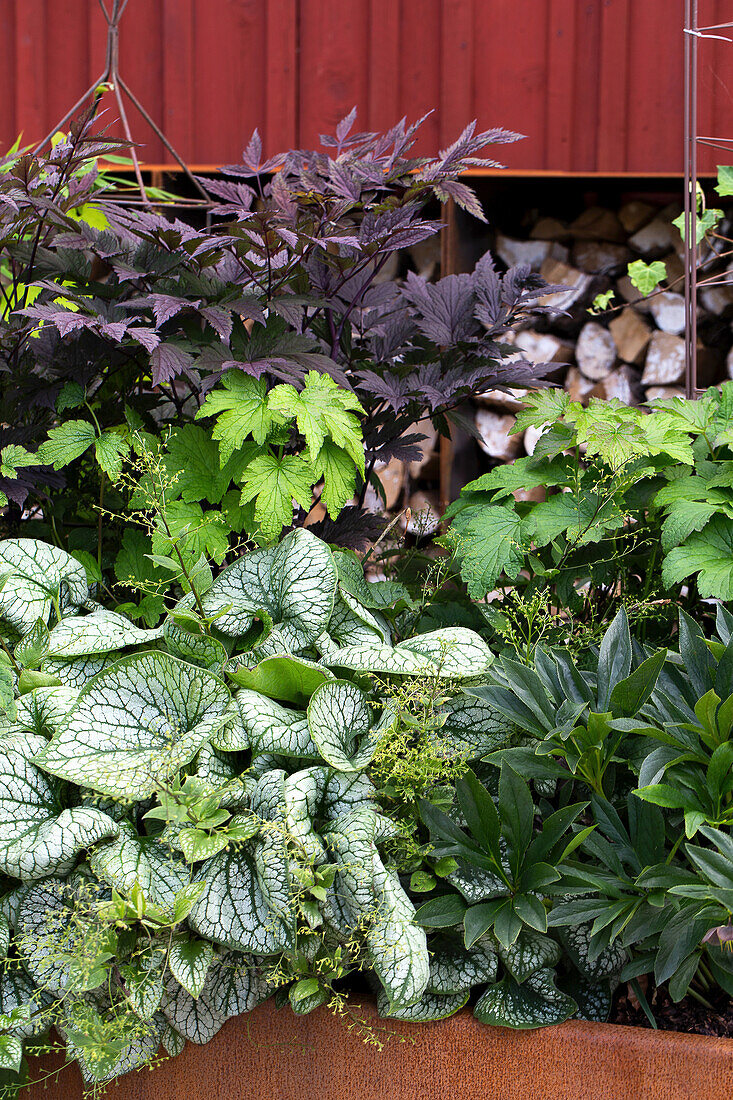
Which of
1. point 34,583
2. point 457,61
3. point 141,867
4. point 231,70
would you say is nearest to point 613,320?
point 457,61

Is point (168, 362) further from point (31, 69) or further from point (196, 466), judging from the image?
point (31, 69)

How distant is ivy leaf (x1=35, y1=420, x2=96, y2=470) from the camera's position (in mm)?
1213

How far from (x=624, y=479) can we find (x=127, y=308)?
807 millimetres

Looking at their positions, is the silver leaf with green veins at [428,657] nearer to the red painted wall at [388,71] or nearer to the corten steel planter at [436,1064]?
the corten steel planter at [436,1064]

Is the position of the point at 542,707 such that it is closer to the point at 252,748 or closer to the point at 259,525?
the point at 252,748

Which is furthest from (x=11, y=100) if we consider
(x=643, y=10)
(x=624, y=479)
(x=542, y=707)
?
(x=542, y=707)

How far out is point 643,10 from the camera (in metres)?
2.64

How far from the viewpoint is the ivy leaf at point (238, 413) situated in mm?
1161

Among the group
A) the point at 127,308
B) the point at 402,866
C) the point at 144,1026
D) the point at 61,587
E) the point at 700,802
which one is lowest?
the point at 144,1026

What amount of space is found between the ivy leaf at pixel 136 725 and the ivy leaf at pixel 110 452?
31 cm

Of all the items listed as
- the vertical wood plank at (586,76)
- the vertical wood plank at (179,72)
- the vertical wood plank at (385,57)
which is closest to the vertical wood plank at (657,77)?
the vertical wood plank at (586,76)

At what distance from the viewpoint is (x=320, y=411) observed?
45.7 inches

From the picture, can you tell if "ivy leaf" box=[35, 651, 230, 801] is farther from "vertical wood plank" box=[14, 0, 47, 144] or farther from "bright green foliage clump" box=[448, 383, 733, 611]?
"vertical wood plank" box=[14, 0, 47, 144]

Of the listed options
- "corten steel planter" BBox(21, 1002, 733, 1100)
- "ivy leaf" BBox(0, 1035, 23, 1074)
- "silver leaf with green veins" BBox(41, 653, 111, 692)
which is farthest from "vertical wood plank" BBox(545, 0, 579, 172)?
"ivy leaf" BBox(0, 1035, 23, 1074)
